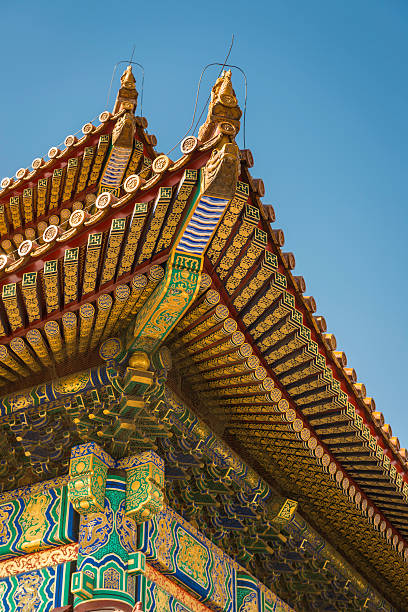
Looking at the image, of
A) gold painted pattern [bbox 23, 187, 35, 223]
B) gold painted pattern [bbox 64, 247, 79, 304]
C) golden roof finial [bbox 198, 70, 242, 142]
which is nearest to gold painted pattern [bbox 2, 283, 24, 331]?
gold painted pattern [bbox 64, 247, 79, 304]

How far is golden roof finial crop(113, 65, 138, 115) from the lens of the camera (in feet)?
27.5

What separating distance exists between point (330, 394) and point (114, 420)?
1913 mm

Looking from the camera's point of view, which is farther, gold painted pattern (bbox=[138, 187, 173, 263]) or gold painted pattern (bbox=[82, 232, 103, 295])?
gold painted pattern (bbox=[82, 232, 103, 295])

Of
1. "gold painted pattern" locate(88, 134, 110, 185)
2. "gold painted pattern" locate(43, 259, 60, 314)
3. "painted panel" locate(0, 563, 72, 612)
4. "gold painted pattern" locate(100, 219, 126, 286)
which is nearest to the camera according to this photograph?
"gold painted pattern" locate(100, 219, 126, 286)

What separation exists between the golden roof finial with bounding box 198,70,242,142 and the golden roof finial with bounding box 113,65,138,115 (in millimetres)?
3048

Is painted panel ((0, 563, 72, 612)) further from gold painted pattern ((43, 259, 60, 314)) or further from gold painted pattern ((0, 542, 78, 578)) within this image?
gold painted pattern ((43, 259, 60, 314))

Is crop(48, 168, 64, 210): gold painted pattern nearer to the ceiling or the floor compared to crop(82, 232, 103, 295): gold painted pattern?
nearer to the ceiling

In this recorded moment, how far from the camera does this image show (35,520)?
6594 millimetres

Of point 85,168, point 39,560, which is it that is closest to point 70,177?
point 85,168

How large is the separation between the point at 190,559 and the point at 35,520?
1435 millimetres

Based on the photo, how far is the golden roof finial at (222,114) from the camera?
17.8 feet

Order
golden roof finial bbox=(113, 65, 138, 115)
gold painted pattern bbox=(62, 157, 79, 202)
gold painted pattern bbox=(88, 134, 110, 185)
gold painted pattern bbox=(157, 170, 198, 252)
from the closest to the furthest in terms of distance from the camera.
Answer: gold painted pattern bbox=(157, 170, 198, 252) → golden roof finial bbox=(113, 65, 138, 115) → gold painted pattern bbox=(88, 134, 110, 185) → gold painted pattern bbox=(62, 157, 79, 202)

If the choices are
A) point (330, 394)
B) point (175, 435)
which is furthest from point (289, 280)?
point (175, 435)

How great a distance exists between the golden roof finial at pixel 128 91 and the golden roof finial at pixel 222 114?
305 cm
